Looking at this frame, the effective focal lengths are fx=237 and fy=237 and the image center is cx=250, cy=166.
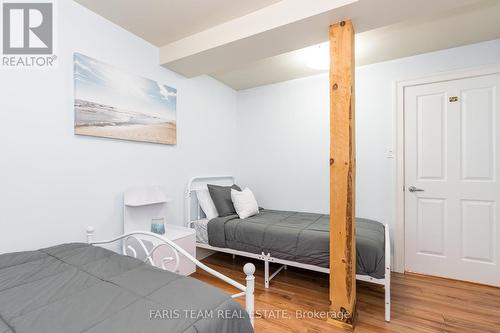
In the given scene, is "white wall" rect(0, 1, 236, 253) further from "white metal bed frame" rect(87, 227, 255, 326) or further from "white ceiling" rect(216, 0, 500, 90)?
"white ceiling" rect(216, 0, 500, 90)

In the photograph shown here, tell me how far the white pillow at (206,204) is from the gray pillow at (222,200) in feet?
0.23

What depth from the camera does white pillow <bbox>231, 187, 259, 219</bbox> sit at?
2.87 meters

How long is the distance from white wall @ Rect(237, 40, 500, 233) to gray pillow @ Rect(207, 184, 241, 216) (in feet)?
2.49

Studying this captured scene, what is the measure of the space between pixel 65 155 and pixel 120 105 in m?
0.63

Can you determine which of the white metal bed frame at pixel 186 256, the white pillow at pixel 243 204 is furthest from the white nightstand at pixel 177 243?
the white pillow at pixel 243 204

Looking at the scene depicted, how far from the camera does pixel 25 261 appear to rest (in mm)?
1403


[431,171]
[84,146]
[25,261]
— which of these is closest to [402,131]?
[431,171]

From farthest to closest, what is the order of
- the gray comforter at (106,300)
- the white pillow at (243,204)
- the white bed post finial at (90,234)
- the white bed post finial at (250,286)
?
the white pillow at (243,204), the white bed post finial at (90,234), the white bed post finial at (250,286), the gray comforter at (106,300)

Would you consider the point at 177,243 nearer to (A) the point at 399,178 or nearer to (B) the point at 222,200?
(B) the point at 222,200

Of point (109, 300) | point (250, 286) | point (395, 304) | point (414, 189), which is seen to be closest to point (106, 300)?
point (109, 300)

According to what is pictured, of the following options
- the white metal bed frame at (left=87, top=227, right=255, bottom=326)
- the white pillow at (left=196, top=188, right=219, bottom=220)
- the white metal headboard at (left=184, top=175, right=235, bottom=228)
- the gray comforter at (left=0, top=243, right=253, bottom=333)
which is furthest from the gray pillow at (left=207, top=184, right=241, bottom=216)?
the gray comforter at (left=0, top=243, right=253, bottom=333)

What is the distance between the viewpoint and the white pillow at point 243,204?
2866 mm

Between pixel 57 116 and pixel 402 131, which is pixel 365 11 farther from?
pixel 57 116

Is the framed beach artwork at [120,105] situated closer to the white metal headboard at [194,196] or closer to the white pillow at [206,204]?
the white metal headboard at [194,196]
